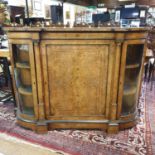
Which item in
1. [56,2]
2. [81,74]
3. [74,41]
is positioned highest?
[56,2]

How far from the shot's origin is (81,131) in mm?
1964

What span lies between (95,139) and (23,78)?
3.25ft

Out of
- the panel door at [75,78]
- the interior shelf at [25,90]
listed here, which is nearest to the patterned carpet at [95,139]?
the panel door at [75,78]

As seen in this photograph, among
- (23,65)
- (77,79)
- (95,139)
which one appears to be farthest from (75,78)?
(95,139)

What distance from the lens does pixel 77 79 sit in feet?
5.84

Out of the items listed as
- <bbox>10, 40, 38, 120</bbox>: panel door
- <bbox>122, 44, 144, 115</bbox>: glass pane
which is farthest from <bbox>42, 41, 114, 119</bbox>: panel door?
<bbox>122, 44, 144, 115</bbox>: glass pane

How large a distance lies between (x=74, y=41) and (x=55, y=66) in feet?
1.00

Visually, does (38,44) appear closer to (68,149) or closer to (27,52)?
(27,52)

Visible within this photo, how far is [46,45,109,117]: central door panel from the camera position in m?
1.67

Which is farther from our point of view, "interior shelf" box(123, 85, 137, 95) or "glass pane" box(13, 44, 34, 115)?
"interior shelf" box(123, 85, 137, 95)

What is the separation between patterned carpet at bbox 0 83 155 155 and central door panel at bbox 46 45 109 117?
225mm

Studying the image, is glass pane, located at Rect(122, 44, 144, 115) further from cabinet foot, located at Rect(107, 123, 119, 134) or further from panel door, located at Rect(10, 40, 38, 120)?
panel door, located at Rect(10, 40, 38, 120)

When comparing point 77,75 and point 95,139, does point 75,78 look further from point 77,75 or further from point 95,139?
point 95,139

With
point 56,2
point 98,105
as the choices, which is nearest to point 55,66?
point 98,105
